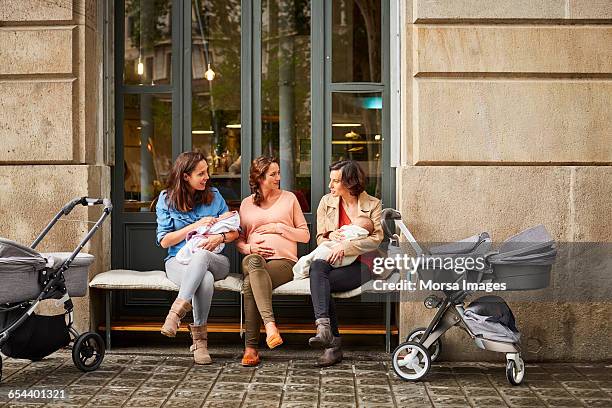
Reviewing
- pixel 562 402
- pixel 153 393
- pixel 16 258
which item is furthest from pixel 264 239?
pixel 562 402

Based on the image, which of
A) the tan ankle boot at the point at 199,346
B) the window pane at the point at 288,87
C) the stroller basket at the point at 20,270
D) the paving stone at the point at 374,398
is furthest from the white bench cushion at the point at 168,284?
the paving stone at the point at 374,398

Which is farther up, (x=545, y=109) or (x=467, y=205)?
(x=545, y=109)

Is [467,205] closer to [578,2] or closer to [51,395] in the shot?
[578,2]

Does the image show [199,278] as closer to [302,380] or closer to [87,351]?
[87,351]

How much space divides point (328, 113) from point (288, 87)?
44cm

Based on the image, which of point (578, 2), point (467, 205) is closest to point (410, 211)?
point (467, 205)

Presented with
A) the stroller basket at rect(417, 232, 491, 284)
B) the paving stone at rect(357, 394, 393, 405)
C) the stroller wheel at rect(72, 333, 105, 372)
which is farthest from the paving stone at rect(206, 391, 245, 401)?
the stroller basket at rect(417, 232, 491, 284)

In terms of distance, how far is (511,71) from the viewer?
25.8ft

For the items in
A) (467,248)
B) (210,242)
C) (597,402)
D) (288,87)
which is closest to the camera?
(597,402)

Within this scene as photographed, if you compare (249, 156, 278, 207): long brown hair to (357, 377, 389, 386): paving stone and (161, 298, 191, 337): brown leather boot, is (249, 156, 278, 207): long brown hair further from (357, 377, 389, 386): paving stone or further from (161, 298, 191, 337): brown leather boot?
(357, 377, 389, 386): paving stone

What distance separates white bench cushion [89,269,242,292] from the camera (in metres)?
7.86

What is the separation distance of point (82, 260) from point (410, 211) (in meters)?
2.67

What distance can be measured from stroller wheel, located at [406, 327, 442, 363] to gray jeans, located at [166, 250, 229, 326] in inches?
63.9

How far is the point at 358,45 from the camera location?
859 cm
